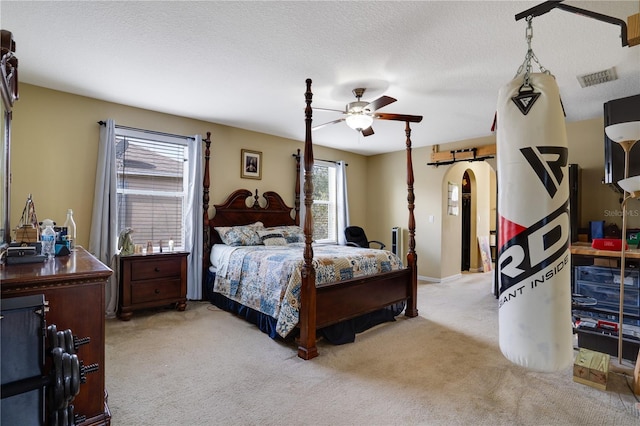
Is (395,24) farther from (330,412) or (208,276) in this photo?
(208,276)

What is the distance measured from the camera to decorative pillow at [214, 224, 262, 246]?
13.7 ft

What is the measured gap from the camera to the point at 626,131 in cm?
210

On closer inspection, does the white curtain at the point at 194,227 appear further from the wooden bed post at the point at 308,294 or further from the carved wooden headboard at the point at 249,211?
the wooden bed post at the point at 308,294

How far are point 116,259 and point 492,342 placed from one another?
3.94 metres

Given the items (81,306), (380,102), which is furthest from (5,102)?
(380,102)

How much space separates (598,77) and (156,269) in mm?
4799

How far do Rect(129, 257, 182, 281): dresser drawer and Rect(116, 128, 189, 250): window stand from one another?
0.46 metres

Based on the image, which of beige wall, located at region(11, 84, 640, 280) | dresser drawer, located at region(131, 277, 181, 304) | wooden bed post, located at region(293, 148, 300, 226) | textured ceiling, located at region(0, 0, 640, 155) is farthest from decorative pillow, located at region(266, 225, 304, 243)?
textured ceiling, located at region(0, 0, 640, 155)

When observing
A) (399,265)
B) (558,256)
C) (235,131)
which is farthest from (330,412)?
(235,131)

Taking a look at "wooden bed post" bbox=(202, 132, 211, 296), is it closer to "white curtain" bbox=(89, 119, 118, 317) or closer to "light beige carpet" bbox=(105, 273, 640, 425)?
"white curtain" bbox=(89, 119, 118, 317)

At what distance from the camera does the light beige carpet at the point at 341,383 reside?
1.85m

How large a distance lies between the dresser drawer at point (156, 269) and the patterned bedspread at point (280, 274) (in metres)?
0.51

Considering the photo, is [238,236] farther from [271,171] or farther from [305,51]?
[305,51]

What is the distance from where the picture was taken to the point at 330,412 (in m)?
1.89
